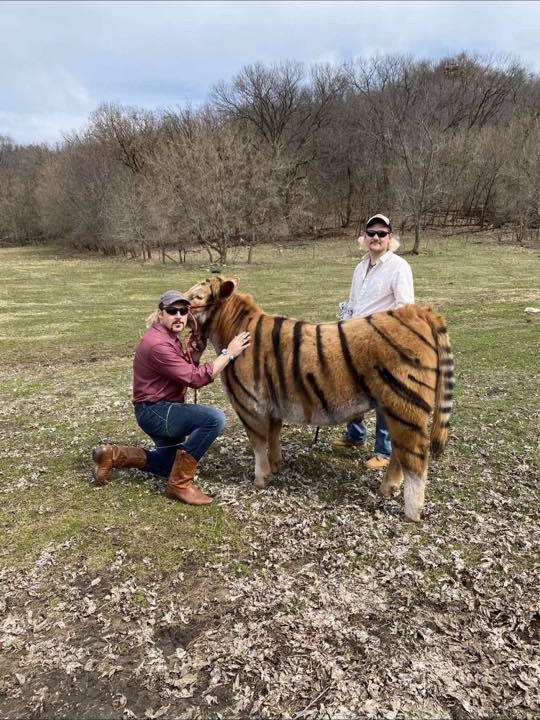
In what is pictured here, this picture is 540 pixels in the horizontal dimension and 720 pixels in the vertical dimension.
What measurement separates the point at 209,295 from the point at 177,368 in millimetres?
987

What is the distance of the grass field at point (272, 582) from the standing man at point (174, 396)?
Result: 36 centimetres

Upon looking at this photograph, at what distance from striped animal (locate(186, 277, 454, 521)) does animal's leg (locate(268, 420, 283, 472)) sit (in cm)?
36

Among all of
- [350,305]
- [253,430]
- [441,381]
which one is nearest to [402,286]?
[350,305]

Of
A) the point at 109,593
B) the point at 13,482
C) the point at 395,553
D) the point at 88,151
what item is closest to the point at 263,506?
the point at 395,553

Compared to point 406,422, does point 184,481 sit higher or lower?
lower

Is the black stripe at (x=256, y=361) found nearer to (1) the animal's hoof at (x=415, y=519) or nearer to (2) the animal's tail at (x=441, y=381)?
(2) the animal's tail at (x=441, y=381)

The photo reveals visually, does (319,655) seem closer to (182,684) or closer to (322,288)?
(182,684)

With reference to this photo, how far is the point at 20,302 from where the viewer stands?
22547 millimetres

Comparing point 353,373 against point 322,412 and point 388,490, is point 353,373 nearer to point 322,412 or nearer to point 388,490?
point 322,412

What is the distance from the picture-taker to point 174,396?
5.70 meters

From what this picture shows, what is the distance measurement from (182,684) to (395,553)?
2.26 meters

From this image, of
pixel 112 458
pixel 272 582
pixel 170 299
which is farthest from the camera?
pixel 112 458

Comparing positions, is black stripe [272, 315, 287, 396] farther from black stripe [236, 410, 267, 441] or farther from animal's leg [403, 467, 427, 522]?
Answer: animal's leg [403, 467, 427, 522]

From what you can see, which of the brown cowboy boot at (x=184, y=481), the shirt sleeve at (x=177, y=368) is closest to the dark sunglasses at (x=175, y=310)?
the shirt sleeve at (x=177, y=368)
